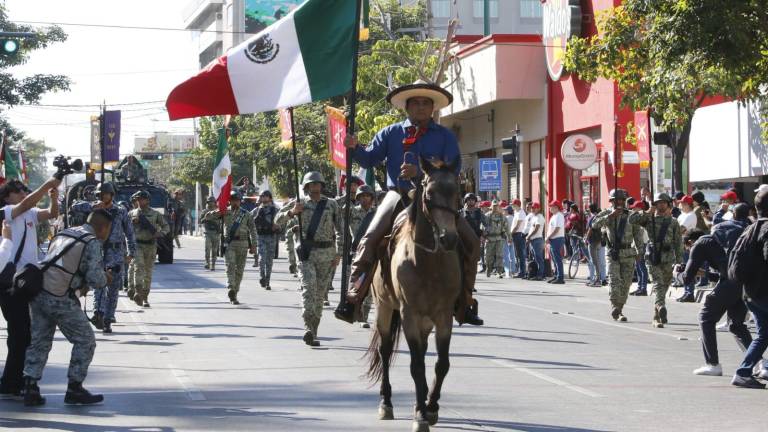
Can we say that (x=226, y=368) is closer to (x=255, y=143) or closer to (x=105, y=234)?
(x=105, y=234)

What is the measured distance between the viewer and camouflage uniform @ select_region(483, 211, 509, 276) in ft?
108

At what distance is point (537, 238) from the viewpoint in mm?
31781

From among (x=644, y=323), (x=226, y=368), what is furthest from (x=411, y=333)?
(x=644, y=323)

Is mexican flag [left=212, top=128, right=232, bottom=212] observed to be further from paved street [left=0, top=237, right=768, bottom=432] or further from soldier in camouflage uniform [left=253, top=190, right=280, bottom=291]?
paved street [left=0, top=237, right=768, bottom=432]

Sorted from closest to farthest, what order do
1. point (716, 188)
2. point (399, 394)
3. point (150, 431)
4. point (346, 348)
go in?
point (150, 431), point (399, 394), point (346, 348), point (716, 188)

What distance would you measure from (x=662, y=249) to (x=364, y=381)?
8.29m

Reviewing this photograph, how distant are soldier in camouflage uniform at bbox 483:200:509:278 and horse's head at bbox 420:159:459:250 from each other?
23.7m

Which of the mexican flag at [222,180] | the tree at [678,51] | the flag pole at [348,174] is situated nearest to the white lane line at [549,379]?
the flag pole at [348,174]

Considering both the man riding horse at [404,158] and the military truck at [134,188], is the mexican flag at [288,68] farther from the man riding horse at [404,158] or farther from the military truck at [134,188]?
the military truck at [134,188]

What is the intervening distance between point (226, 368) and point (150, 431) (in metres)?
3.89

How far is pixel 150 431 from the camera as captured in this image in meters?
9.35

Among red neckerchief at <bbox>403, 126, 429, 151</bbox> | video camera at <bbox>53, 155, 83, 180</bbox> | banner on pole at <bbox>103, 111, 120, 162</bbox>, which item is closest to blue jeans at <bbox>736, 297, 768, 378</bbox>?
red neckerchief at <bbox>403, 126, 429, 151</bbox>

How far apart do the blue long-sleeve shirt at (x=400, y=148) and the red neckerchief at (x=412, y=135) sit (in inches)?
0.9

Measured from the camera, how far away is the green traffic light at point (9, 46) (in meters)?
23.4
